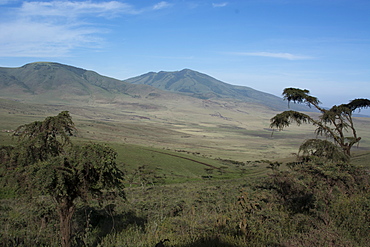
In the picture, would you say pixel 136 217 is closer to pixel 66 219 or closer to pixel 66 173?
pixel 66 219

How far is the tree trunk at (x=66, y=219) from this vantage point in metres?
5.36

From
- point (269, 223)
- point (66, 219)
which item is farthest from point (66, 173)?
point (269, 223)

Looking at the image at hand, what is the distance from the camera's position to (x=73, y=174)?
537 centimetres

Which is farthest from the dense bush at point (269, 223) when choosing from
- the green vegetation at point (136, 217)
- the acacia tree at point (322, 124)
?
the acacia tree at point (322, 124)

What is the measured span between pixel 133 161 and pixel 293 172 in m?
30.2

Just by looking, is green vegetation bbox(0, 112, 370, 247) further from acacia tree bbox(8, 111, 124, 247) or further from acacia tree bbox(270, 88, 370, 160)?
acacia tree bbox(270, 88, 370, 160)

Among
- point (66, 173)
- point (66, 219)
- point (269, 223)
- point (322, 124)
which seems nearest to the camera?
point (66, 173)

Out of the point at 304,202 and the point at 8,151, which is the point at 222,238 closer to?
the point at 304,202

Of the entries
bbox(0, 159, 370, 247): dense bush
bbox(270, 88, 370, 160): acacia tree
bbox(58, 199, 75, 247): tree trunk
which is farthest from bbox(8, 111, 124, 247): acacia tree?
bbox(270, 88, 370, 160): acacia tree

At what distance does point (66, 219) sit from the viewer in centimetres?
544

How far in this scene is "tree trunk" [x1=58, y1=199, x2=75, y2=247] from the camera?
5.36 metres

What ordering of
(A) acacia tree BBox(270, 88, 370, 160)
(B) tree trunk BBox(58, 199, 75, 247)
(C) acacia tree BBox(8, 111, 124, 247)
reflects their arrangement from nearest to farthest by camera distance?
1. (C) acacia tree BBox(8, 111, 124, 247)
2. (B) tree trunk BBox(58, 199, 75, 247)
3. (A) acacia tree BBox(270, 88, 370, 160)

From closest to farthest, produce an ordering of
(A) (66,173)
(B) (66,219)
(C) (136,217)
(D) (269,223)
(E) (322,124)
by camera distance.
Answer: (A) (66,173), (B) (66,219), (D) (269,223), (C) (136,217), (E) (322,124)

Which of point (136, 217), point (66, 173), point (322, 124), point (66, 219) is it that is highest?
point (322, 124)
